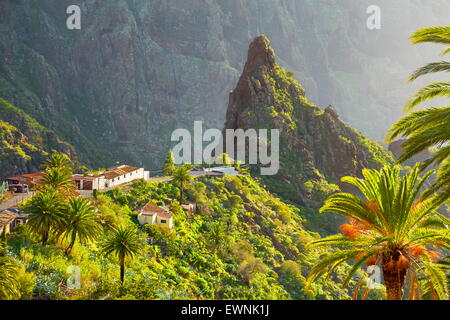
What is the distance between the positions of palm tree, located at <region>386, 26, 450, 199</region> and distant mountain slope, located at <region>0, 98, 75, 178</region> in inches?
5235

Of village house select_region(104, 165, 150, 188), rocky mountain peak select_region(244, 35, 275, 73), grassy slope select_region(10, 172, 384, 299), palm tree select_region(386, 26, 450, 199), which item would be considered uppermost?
rocky mountain peak select_region(244, 35, 275, 73)

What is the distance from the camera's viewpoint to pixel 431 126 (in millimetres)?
13812

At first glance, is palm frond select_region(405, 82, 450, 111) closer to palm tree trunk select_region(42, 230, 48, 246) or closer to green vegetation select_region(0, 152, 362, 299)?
green vegetation select_region(0, 152, 362, 299)

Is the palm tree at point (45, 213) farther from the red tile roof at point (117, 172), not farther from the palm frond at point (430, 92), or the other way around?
the red tile roof at point (117, 172)

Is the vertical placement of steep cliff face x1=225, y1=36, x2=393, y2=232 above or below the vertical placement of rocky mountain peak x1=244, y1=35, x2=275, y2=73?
below

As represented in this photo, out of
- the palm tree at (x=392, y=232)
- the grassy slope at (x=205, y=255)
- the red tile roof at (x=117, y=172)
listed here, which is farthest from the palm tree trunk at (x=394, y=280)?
the red tile roof at (x=117, y=172)

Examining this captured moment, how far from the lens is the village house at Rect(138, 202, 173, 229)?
4081 centimetres

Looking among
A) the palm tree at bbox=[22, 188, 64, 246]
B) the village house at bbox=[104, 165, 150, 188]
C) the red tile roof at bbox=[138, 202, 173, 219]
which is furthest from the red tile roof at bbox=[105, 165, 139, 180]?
the palm tree at bbox=[22, 188, 64, 246]

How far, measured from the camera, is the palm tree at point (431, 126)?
12.9 meters

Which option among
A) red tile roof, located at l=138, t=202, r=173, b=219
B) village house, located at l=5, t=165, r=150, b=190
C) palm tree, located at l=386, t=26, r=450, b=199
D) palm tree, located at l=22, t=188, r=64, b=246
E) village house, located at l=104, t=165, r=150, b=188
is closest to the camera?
palm tree, located at l=386, t=26, r=450, b=199

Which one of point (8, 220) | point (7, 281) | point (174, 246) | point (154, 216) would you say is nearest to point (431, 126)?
point (7, 281)

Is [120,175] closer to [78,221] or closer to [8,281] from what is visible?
[78,221]

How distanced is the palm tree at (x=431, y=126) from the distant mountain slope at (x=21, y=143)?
132970 mm

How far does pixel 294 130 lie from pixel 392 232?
241 feet
